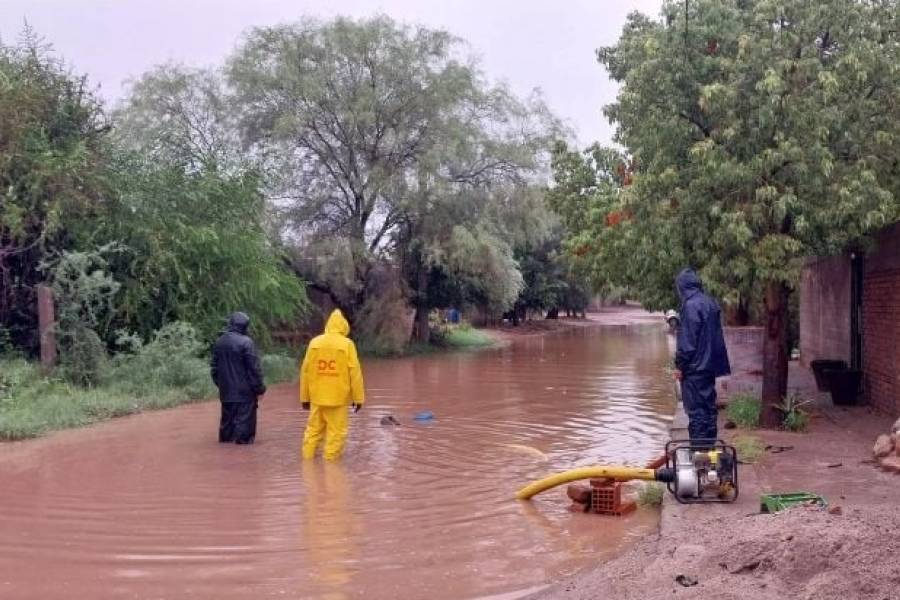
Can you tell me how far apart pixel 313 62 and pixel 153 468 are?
2048 centimetres

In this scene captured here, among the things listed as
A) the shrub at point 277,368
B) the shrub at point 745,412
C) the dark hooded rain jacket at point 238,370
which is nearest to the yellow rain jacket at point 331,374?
the dark hooded rain jacket at point 238,370

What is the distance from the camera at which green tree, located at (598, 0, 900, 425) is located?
1102cm

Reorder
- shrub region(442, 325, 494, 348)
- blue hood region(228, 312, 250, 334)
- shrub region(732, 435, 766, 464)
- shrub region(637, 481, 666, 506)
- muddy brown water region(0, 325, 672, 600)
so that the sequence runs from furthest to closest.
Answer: shrub region(442, 325, 494, 348)
blue hood region(228, 312, 250, 334)
shrub region(732, 435, 766, 464)
shrub region(637, 481, 666, 506)
muddy brown water region(0, 325, 672, 600)

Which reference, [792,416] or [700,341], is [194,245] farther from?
[700,341]

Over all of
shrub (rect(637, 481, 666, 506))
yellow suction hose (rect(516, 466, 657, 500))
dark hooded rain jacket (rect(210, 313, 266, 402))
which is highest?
dark hooded rain jacket (rect(210, 313, 266, 402))

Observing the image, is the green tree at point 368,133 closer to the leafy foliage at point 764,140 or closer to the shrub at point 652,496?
the leafy foliage at point 764,140

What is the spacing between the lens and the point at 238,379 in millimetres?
12734

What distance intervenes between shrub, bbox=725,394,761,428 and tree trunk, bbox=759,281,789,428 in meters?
0.16

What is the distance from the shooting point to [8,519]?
8656 mm

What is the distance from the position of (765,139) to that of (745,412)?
11.2 feet

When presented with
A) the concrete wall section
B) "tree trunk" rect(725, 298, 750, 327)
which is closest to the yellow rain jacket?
the concrete wall section

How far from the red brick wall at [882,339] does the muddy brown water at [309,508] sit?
2.86 metres

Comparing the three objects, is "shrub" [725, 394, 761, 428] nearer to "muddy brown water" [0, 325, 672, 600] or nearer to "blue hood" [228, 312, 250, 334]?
"muddy brown water" [0, 325, 672, 600]

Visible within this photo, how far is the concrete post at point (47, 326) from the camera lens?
1633 centimetres
